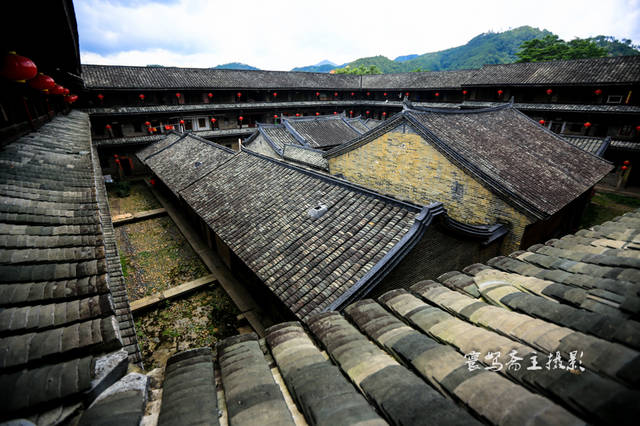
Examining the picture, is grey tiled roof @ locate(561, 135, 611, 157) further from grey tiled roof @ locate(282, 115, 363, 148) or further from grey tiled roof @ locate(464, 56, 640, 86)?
grey tiled roof @ locate(282, 115, 363, 148)

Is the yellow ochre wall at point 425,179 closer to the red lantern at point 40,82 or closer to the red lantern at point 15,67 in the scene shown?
the red lantern at point 15,67

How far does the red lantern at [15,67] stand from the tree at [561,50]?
6618 centimetres

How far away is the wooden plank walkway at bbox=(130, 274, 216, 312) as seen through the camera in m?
11.7

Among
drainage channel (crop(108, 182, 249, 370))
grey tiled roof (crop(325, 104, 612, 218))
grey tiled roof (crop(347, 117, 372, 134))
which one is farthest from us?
grey tiled roof (crop(347, 117, 372, 134))

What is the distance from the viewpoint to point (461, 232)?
9664 millimetres

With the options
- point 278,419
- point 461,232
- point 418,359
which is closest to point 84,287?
point 278,419

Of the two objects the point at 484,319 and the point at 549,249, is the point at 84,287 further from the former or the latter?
the point at 549,249

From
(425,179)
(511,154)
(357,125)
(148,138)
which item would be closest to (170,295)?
(425,179)

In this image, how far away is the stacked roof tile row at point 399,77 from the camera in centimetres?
2537

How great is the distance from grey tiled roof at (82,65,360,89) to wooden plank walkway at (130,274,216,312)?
968 inches

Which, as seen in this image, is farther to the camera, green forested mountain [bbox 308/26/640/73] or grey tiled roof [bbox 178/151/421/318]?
green forested mountain [bbox 308/26/640/73]

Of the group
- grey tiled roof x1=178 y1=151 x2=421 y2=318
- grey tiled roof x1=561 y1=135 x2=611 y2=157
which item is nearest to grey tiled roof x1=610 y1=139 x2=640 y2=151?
grey tiled roof x1=561 y1=135 x2=611 y2=157

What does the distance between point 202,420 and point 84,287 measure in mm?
2105

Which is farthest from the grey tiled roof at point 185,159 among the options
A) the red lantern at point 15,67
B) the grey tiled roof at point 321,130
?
the red lantern at point 15,67
